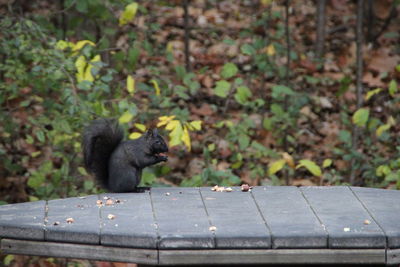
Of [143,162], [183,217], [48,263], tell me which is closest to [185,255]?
[183,217]

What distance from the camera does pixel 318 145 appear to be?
8.16m

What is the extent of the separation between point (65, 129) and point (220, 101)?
320cm

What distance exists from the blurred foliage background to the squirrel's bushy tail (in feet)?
1.69

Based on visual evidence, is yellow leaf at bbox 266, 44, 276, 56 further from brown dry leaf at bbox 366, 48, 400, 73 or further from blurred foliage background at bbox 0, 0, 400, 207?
brown dry leaf at bbox 366, 48, 400, 73

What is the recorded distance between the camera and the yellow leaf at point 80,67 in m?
5.58

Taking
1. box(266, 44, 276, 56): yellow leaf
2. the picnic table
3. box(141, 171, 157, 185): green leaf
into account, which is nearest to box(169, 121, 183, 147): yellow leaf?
box(141, 171, 157, 185): green leaf

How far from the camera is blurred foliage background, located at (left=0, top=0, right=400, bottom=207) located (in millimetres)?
5984

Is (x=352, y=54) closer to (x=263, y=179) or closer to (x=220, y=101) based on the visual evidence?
(x=220, y=101)

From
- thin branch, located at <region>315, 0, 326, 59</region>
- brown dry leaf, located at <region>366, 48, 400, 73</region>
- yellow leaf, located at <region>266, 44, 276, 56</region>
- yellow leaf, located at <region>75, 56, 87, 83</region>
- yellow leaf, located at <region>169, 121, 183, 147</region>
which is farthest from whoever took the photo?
brown dry leaf, located at <region>366, 48, 400, 73</region>

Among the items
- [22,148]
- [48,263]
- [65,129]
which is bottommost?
[48,263]

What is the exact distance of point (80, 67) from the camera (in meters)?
5.59

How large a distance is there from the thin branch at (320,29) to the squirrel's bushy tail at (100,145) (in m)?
4.81

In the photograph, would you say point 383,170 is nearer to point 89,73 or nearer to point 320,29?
point 89,73

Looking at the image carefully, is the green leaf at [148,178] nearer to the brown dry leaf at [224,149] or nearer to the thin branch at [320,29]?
the brown dry leaf at [224,149]
